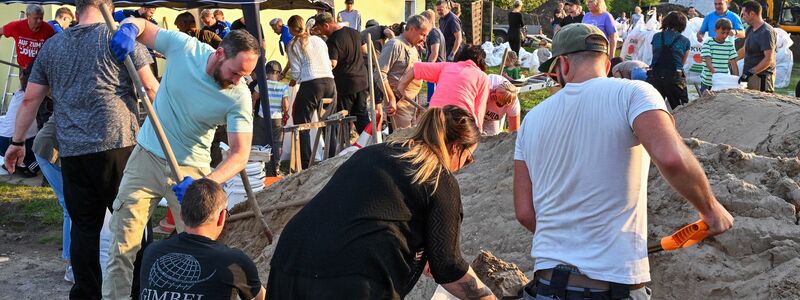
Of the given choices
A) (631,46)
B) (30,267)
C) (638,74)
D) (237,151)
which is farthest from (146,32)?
(631,46)

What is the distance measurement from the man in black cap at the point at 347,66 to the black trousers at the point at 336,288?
7.04 metres

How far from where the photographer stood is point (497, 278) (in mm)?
4230

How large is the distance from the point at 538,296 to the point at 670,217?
6.98 feet

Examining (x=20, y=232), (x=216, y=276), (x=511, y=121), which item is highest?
(x=216, y=276)

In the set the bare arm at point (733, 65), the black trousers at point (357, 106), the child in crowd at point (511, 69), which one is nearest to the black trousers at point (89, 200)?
the black trousers at point (357, 106)

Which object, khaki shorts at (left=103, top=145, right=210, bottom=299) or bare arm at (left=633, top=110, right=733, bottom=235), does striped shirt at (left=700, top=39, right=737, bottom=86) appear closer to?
khaki shorts at (left=103, top=145, right=210, bottom=299)

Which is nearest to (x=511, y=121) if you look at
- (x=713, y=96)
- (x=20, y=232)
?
(x=713, y=96)

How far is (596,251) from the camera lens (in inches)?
117

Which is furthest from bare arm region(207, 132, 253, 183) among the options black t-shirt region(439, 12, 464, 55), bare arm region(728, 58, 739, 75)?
black t-shirt region(439, 12, 464, 55)

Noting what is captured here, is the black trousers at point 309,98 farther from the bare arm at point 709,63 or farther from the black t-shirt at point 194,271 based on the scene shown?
the black t-shirt at point 194,271

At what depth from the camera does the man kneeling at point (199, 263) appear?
11.4 ft

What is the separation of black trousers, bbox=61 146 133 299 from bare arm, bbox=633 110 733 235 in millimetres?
3311

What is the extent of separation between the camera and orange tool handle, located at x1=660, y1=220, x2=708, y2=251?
3016 millimetres

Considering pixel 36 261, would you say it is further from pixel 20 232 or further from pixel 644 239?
pixel 644 239
